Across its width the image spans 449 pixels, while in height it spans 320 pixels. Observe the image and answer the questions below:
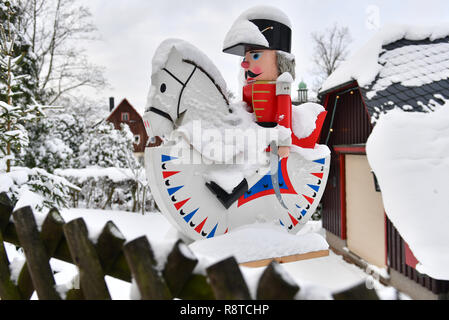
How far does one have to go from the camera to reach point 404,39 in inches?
124

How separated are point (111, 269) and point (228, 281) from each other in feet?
1.07

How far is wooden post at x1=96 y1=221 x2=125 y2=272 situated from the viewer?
71cm

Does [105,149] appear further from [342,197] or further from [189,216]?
[189,216]

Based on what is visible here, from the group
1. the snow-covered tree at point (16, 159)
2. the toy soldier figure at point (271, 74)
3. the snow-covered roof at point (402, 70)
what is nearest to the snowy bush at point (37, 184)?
the snow-covered tree at point (16, 159)

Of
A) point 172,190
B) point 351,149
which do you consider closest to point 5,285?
point 172,190

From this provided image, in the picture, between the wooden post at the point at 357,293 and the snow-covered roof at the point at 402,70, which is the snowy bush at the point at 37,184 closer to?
the wooden post at the point at 357,293

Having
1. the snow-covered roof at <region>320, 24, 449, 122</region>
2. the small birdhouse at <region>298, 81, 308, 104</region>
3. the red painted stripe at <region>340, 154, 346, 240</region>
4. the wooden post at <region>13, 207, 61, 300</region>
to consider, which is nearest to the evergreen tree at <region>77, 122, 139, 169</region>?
the small birdhouse at <region>298, 81, 308, 104</region>

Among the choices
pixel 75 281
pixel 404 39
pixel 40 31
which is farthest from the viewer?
pixel 40 31

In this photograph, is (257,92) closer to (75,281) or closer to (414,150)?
(414,150)

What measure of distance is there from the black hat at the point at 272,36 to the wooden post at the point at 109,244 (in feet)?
2.99

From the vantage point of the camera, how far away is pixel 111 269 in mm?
722
